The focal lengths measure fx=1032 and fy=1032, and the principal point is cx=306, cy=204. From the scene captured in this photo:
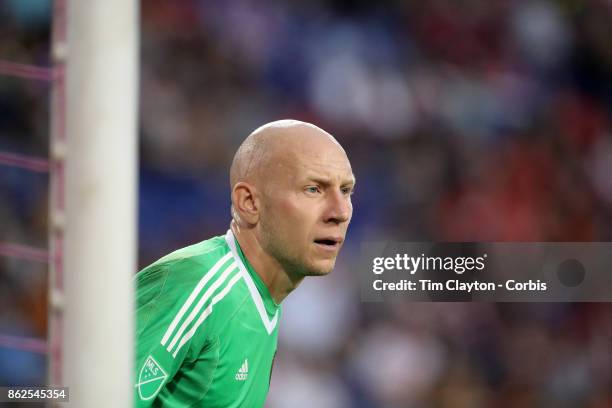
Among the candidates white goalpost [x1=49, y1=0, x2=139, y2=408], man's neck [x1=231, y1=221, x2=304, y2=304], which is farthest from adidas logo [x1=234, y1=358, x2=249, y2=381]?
white goalpost [x1=49, y1=0, x2=139, y2=408]

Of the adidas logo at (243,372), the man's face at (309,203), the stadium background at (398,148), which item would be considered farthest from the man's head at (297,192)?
the stadium background at (398,148)

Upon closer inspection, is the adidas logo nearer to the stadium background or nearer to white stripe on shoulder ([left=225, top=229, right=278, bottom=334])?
white stripe on shoulder ([left=225, top=229, right=278, bottom=334])

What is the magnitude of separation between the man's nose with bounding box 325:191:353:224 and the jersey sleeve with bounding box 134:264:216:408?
482mm

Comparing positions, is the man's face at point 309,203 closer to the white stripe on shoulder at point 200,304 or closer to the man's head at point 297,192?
the man's head at point 297,192

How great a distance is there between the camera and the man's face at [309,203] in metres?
3.24

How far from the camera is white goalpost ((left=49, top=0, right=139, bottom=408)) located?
1.85 m

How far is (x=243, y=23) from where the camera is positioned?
258 inches

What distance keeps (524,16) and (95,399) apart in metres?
6.11

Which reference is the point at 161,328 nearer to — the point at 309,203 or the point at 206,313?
the point at 206,313

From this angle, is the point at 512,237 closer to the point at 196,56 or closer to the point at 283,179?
the point at 196,56

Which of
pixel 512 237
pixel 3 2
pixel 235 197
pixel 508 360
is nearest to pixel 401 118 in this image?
pixel 512 237

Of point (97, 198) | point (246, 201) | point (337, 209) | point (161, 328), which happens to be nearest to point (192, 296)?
point (161, 328)

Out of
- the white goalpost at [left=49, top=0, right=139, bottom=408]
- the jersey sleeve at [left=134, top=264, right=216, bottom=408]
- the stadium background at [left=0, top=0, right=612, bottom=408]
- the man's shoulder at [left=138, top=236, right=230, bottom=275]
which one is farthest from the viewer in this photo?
the stadium background at [left=0, top=0, right=612, bottom=408]

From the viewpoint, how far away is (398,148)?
22.5 feet
